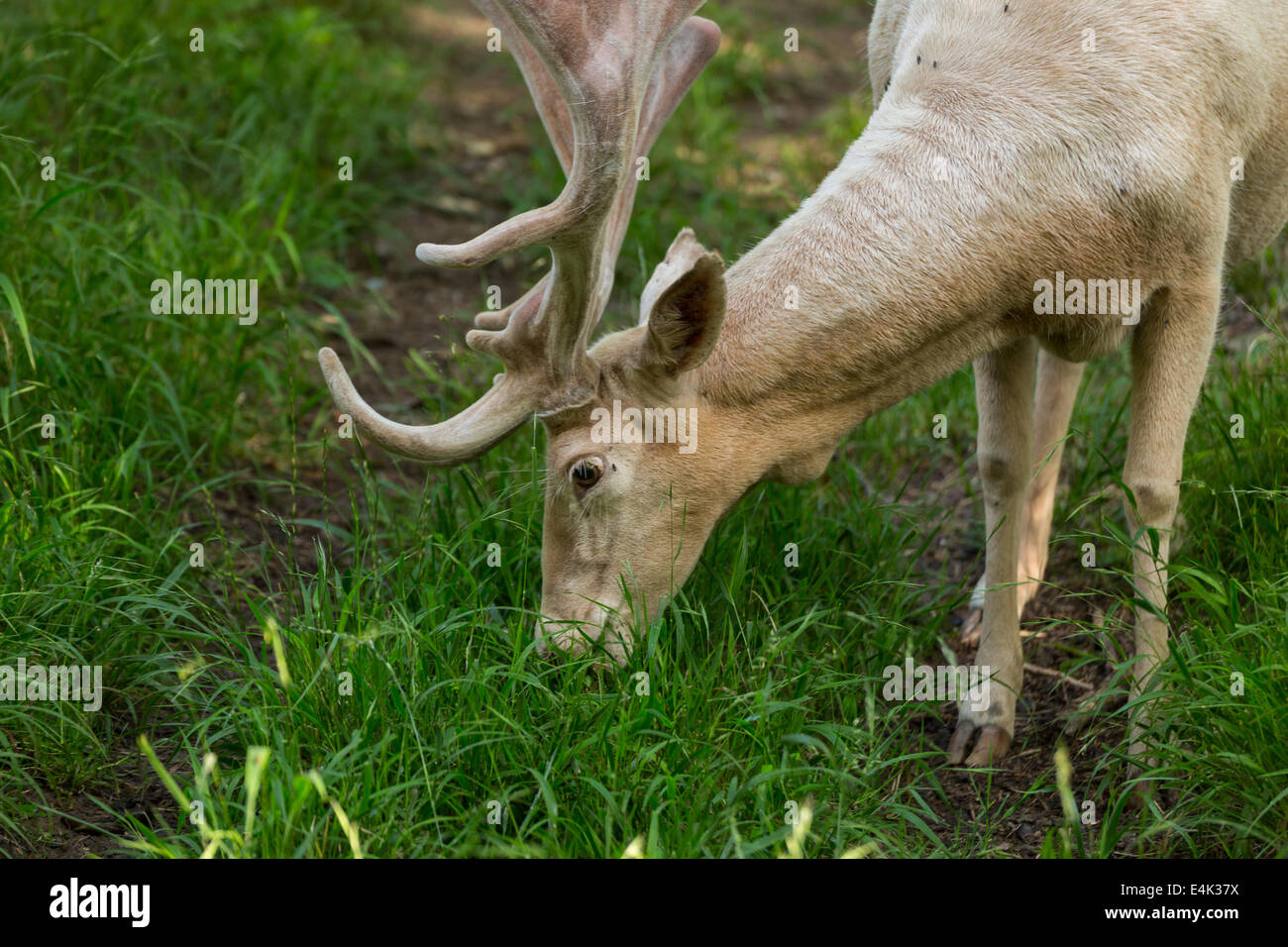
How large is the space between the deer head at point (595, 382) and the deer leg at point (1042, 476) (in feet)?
5.08

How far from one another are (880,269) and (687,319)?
0.56 metres

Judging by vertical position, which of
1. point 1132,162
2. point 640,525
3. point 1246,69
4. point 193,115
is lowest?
point 640,525

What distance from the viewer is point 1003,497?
489 cm

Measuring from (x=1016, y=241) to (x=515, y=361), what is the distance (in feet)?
4.71

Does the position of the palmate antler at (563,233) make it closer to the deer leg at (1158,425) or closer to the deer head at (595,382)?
the deer head at (595,382)

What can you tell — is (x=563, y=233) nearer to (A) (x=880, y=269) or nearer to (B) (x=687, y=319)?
(B) (x=687, y=319)

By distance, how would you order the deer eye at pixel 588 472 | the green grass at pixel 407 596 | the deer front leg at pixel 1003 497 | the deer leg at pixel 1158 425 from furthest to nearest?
1. the deer front leg at pixel 1003 497
2. the deer leg at pixel 1158 425
3. the deer eye at pixel 588 472
4. the green grass at pixel 407 596

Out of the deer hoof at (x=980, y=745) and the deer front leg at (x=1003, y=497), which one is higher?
the deer front leg at (x=1003, y=497)

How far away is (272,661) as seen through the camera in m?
4.72

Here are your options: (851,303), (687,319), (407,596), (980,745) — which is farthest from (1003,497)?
(407,596)

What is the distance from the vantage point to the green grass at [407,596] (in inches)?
146

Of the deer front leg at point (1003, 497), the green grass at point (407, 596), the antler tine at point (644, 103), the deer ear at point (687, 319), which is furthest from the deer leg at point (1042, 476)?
the deer ear at point (687, 319)

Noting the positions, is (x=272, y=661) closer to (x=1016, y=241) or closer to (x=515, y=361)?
(x=515, y=361)
